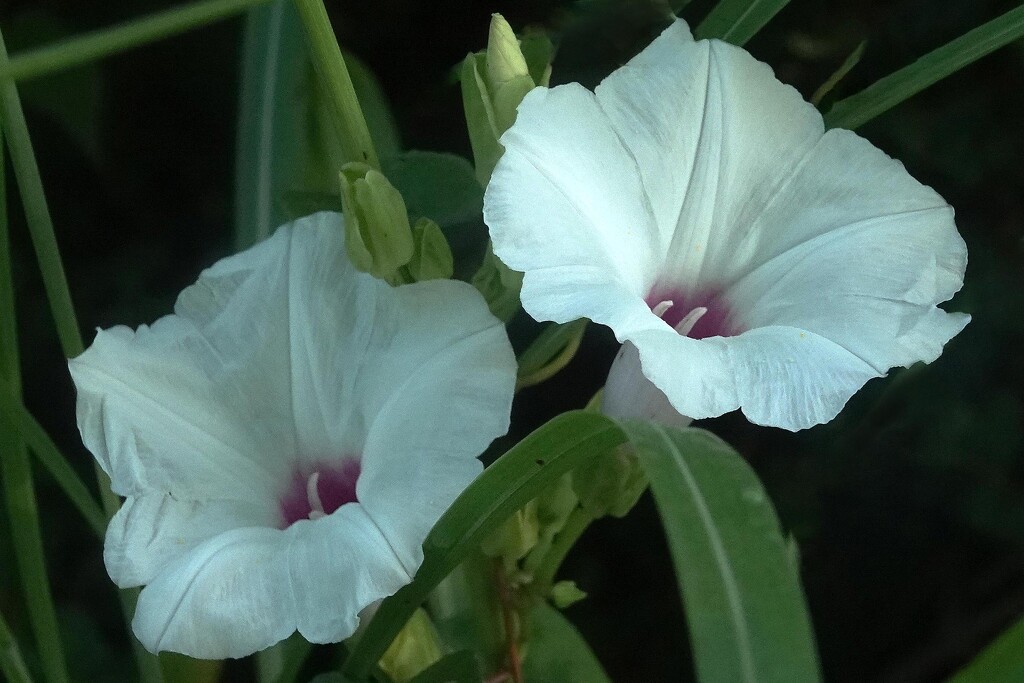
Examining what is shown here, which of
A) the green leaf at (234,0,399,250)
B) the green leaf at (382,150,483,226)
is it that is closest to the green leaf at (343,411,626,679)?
the green leaf at (382,150,483,226)

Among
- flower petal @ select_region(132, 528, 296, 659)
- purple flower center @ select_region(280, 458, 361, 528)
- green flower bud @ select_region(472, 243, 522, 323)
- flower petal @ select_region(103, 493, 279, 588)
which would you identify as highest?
green flower bud @ select_region(472, 243, 522, 323)

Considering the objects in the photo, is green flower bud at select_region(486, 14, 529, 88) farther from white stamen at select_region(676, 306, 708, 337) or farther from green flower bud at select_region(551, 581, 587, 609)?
green flower bud at select_region(551, 581, 587, 609)

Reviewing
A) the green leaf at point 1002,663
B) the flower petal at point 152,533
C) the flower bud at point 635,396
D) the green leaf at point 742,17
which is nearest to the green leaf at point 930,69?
the green leaf at point 742,17

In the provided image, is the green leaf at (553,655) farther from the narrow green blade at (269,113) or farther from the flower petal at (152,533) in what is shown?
the narrow green blade at (269,113)

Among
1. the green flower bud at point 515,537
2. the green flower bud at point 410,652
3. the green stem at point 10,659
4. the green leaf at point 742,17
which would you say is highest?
the green leaf at point 742,17

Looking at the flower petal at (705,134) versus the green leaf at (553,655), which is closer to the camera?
the flower petal at (705,134)

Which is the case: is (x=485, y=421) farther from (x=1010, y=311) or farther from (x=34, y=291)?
(x=34, y=291)

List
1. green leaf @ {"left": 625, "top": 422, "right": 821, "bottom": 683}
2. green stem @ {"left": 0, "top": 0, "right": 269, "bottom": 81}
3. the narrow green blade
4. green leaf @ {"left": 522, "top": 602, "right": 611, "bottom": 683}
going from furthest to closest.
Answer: the narrow green blade < green leaf @ {"left": 522, "top": 602, "right": 611, "bottom": 683} < green stem @ {"left": 0, "top": 0, "right": 269, "bottom": 81} < green leaf @ {"left": 625, "top": 422, "right": 821, "bottom": 683}
